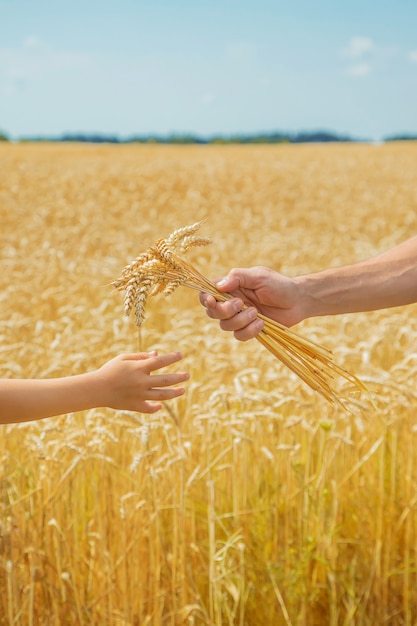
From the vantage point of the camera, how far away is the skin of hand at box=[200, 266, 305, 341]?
1.66m

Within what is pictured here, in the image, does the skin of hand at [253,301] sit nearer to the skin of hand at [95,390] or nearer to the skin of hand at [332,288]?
the skin of hand at [332,288]

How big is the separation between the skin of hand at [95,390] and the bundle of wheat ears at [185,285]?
0.48ft

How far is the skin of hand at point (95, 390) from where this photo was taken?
1486mm

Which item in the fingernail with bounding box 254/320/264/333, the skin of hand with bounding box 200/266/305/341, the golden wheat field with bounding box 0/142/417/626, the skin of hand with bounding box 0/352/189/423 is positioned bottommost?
the golden wheat field with bounding box 0/142/417/626

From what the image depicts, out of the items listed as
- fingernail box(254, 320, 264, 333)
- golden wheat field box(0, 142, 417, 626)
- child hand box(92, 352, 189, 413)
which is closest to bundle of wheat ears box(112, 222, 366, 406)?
fingernail box(254, 320, 264, 333)

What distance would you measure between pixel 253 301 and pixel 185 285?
491 millimetres

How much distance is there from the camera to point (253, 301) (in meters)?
1.98

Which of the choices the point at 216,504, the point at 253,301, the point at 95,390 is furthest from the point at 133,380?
the point at 216,504

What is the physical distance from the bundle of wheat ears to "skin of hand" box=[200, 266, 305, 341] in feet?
0.11

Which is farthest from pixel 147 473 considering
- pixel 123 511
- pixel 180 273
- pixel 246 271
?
pixel 180 273

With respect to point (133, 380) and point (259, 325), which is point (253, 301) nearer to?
point (259, 325)

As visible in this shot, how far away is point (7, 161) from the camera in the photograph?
2048 cm

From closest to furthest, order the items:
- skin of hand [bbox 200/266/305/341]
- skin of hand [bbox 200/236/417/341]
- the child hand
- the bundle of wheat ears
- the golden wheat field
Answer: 1. the bundle of wheat ears
2. the child hand
3. skin of hand [bbox 200/266/305/341]
4. skin of hand [bbox 200/236/417/341]
5. the golden wheat field

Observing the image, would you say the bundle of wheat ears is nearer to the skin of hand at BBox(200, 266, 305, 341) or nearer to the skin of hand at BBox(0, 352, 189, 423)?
the skin of hand at BBox(200, 266, 305, 341)
